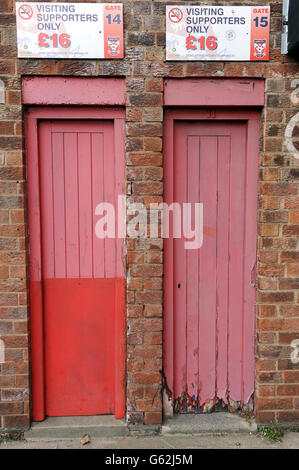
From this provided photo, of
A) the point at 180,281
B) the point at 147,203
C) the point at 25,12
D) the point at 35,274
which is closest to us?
the point at 25,12

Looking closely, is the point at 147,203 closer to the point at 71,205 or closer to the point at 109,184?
the point at 109,184

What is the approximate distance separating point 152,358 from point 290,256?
1.37 metres

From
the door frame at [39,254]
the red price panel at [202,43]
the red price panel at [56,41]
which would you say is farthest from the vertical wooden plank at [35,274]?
the red price panel at [202,43]

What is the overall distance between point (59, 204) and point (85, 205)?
21 centimetres

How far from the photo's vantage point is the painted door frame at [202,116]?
9.62 ft

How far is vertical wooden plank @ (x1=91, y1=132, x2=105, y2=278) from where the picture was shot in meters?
→ 3.06

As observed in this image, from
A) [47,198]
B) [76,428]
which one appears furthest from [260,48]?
[76,428]

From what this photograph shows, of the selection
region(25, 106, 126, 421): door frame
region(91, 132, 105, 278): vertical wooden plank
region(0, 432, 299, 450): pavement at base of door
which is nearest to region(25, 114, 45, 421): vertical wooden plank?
region(25, 106, 126, 421): door frame

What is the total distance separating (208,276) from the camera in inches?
126

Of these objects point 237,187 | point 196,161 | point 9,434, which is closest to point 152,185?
point 196,161

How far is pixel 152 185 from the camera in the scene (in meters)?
2.95

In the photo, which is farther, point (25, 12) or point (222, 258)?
point (222, 258)

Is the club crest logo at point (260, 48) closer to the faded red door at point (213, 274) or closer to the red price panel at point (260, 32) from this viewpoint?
the red price panel at point (260, 32)

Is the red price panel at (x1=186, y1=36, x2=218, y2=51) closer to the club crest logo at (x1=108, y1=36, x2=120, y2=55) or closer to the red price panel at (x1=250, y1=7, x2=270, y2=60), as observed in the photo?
the red price panel at (x1=250, y1=7, x2=270, y2=60)
